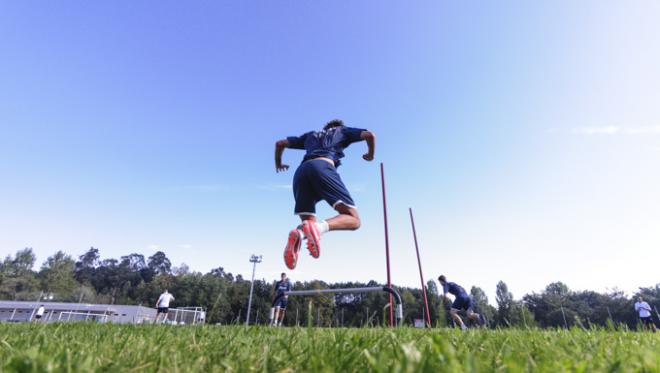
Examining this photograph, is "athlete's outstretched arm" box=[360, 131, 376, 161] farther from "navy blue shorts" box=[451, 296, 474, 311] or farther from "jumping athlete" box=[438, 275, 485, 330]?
"navy blue shorts" box=[451, 296, 474, 311]

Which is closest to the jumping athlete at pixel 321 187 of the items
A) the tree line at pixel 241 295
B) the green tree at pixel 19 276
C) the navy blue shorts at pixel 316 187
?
the navy blue shorts at pixel 316 187

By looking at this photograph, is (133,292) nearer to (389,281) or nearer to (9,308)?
(9,308)

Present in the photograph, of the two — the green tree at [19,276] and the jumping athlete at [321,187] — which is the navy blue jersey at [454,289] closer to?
the jumping athlete at [321,187]

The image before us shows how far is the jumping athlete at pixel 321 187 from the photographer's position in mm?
3318

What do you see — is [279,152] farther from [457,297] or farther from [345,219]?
[457,297]

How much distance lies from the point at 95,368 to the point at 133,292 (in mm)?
109358

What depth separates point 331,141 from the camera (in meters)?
3.94

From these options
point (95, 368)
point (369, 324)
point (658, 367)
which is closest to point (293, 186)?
point (369, 324)

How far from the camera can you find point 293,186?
3.80 metres

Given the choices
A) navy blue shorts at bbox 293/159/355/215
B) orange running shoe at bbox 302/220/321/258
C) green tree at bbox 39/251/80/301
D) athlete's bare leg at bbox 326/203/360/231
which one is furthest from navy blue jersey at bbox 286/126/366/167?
green tree at bbox 39/251/80/301

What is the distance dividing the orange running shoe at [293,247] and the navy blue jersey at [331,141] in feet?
3.28

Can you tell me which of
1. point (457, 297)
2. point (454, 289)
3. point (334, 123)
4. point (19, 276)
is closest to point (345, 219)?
point (334, 123)

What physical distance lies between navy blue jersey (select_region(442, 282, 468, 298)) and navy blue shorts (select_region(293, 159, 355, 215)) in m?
9.52

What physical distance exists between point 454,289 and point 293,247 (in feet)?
32.4
